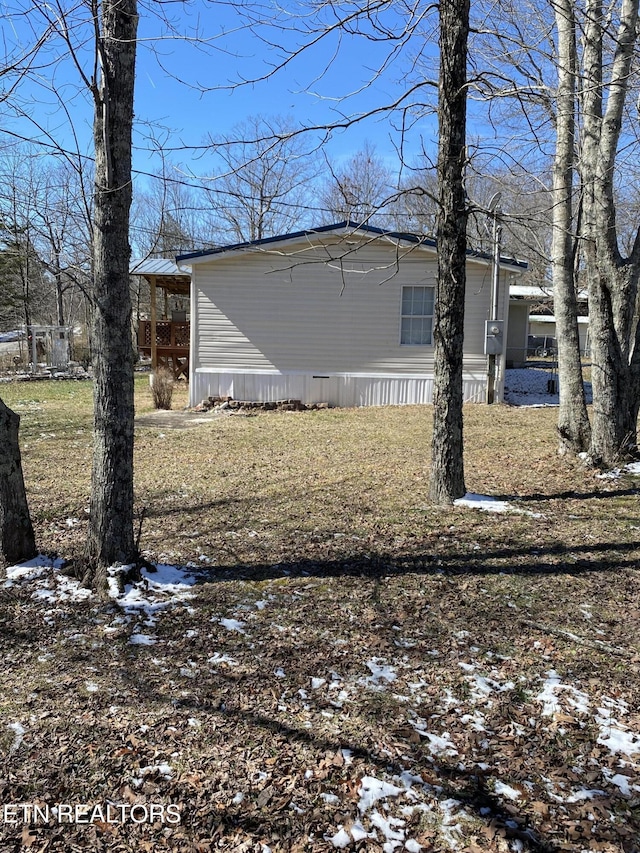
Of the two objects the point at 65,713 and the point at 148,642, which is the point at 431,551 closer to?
the point at 148,642

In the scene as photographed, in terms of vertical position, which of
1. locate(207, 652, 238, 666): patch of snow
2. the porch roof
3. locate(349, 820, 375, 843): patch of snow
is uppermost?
the porch roof

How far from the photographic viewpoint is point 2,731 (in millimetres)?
2480

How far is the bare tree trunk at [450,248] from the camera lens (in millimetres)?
5012

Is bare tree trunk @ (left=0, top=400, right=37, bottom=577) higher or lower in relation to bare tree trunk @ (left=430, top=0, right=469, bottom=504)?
lower

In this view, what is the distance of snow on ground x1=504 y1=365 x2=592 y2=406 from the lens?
14008 millimetres

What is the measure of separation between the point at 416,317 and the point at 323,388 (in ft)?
8.49

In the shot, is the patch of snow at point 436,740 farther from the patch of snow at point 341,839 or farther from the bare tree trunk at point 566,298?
the bare tree trunk at point 566,298

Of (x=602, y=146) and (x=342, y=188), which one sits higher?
(x=602, y=146)

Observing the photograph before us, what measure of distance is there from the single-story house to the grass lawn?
771 cm

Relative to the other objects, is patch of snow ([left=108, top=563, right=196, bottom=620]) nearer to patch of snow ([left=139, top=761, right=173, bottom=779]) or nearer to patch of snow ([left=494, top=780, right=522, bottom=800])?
patch of snow ([left=139, top=761, right=173, bottom=779])

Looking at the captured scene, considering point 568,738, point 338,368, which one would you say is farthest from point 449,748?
point 338,368

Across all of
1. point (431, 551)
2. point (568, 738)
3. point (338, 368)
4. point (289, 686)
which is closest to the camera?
point (568, 738)

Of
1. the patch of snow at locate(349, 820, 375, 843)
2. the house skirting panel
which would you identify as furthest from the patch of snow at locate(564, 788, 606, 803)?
the house skirting panel

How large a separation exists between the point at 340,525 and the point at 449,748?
2756mm
